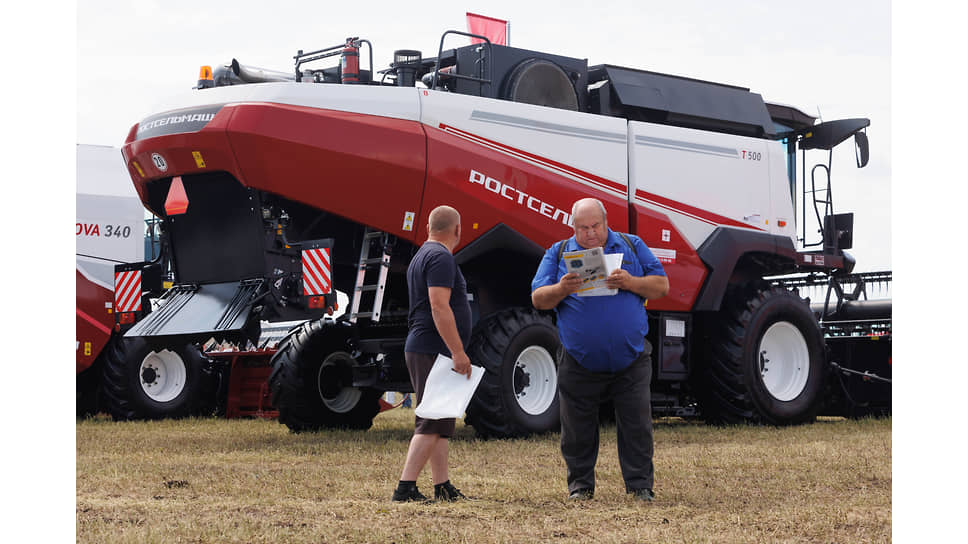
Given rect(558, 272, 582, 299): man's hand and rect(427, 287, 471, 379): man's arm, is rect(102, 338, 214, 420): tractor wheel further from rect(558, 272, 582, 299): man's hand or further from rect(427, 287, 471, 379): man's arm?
rect(558, 272, 582, 299): man's hand

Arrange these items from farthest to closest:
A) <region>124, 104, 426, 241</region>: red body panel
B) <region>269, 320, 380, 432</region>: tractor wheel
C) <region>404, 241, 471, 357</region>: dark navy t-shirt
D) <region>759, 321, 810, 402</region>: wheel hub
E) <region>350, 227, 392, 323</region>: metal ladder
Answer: <region>759, 321, 810, 402</region>: wheel hub → <region>269, 320, 380, 432</region>: tractor wheel → <region>350, 227, 392, 323</region>: metal ladder → <region>124, 104, 426, 241</region>: red body panel → <region>404, 241, 471, 357</region>: dark navy t-shirt

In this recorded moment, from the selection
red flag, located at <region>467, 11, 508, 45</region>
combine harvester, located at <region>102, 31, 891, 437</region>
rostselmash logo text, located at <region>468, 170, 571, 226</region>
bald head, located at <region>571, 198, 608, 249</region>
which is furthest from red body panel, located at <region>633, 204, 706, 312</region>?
bald head, located at <region>571, 198, 608, 249</region>

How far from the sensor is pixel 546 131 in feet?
33.6

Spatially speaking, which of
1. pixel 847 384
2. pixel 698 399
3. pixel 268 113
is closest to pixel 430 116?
pixel 268 113

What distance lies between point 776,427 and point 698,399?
0.83 meters

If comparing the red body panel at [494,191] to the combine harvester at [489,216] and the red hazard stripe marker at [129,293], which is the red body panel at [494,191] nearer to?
the combine harvester at [489,216]

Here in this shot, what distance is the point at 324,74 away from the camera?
10438 mm

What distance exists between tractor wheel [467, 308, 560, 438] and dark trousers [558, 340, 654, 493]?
10.0 ft

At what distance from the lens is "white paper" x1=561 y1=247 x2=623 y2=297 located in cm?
600

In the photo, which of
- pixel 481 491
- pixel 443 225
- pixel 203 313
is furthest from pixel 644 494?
pixel 203 313

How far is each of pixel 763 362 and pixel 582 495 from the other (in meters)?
6.18

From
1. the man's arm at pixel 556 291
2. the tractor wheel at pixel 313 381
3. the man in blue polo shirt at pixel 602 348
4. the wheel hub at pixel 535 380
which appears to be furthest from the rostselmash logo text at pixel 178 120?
the man's arm at pixel 556 291

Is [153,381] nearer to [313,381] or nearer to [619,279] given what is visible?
[313,381]

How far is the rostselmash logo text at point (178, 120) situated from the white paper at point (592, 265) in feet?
14.0
